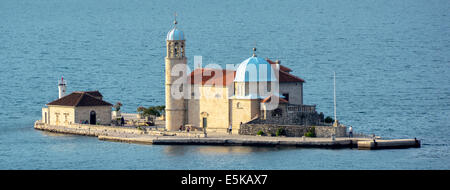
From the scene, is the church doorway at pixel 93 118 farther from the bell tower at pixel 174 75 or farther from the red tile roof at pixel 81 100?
the bell tower at pixel 174 75

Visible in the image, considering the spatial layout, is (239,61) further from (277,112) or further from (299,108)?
(277,112)

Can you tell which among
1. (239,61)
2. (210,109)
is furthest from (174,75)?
(239,61)

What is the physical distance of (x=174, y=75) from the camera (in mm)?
91812

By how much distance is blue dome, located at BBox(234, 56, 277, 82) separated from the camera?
88.3 m

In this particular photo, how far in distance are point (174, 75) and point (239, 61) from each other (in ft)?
198

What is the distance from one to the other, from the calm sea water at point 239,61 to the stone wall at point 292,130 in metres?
3.53

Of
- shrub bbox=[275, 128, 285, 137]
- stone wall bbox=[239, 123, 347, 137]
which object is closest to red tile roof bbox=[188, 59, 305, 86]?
stone wall bbox=[239, 123, 347, 137]

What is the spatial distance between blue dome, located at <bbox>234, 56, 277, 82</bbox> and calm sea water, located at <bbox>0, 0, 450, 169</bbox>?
7.13m

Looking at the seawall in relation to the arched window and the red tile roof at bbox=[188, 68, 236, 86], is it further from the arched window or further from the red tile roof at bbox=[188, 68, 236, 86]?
the red tile roof at bbox=[188, 68, 236, 86]

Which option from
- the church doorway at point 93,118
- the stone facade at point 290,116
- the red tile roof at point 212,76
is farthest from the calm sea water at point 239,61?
the red tile roof at point 212,76

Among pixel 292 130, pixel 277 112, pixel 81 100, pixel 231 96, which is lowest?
pixel 292 130
